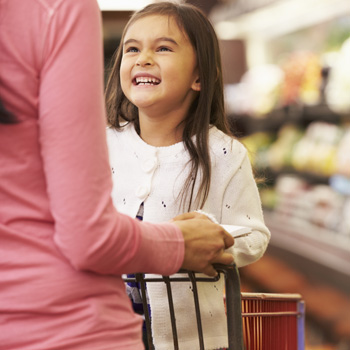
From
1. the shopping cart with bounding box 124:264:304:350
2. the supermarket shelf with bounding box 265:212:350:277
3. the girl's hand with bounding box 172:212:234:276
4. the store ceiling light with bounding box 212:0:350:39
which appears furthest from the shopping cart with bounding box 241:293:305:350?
the store ceiling light with bounding box 212:0:350:39

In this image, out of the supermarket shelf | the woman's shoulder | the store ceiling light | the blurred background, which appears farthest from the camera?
the store ceiling light

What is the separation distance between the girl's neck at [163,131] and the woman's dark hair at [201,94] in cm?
2

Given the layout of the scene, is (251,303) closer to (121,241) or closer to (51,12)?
(121,241)

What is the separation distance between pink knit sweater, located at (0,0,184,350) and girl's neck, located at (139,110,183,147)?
69cm

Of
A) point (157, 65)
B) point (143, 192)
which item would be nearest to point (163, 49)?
point (157, 65)

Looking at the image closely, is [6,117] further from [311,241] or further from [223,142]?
[311,241]

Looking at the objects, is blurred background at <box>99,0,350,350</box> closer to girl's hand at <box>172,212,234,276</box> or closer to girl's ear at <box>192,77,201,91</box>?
girl's ear at <box>192,77,201,91</box>

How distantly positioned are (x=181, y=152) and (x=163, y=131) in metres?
0.09

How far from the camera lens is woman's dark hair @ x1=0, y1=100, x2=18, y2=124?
3.09 feet

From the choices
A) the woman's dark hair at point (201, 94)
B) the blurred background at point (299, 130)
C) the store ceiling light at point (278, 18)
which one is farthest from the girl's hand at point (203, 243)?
the store ceiling light at point (278, 18)

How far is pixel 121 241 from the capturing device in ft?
3.30

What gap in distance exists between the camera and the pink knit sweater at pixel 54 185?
0.95m

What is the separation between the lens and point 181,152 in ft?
5.38

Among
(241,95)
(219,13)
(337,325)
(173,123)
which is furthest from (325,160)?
(173,123)
